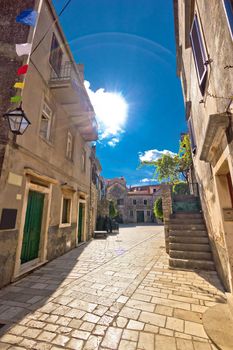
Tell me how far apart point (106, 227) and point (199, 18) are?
1530 cm

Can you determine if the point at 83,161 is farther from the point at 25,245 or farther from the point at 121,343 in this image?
the point at 121,343

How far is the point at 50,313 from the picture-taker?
9.04ft

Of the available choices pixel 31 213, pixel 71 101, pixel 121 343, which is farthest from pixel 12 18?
pixel 121 343

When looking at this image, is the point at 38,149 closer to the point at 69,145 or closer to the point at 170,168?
the point at 69,145

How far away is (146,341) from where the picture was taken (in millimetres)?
2150

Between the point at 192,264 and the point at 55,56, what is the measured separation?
970 centimetres

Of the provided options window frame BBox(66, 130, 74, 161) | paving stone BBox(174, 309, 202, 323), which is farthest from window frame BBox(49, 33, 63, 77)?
paving stone BBox(174, 309, 202, 323)

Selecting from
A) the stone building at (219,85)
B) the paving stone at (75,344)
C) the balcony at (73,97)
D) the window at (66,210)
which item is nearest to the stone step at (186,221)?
the stone building at (219,85)

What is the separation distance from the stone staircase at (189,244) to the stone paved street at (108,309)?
1.21ft

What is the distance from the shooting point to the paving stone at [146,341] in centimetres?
205

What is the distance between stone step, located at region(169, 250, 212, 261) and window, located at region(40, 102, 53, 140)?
613cm

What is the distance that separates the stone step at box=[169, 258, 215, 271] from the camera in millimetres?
4902

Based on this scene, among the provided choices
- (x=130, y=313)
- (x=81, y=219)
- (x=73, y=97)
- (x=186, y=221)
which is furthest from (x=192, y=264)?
(x=73, y=97)

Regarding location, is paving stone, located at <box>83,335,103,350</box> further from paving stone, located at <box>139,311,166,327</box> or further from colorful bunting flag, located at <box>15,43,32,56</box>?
colorful bunting flag, located at <box>15,43,32,56</box>
